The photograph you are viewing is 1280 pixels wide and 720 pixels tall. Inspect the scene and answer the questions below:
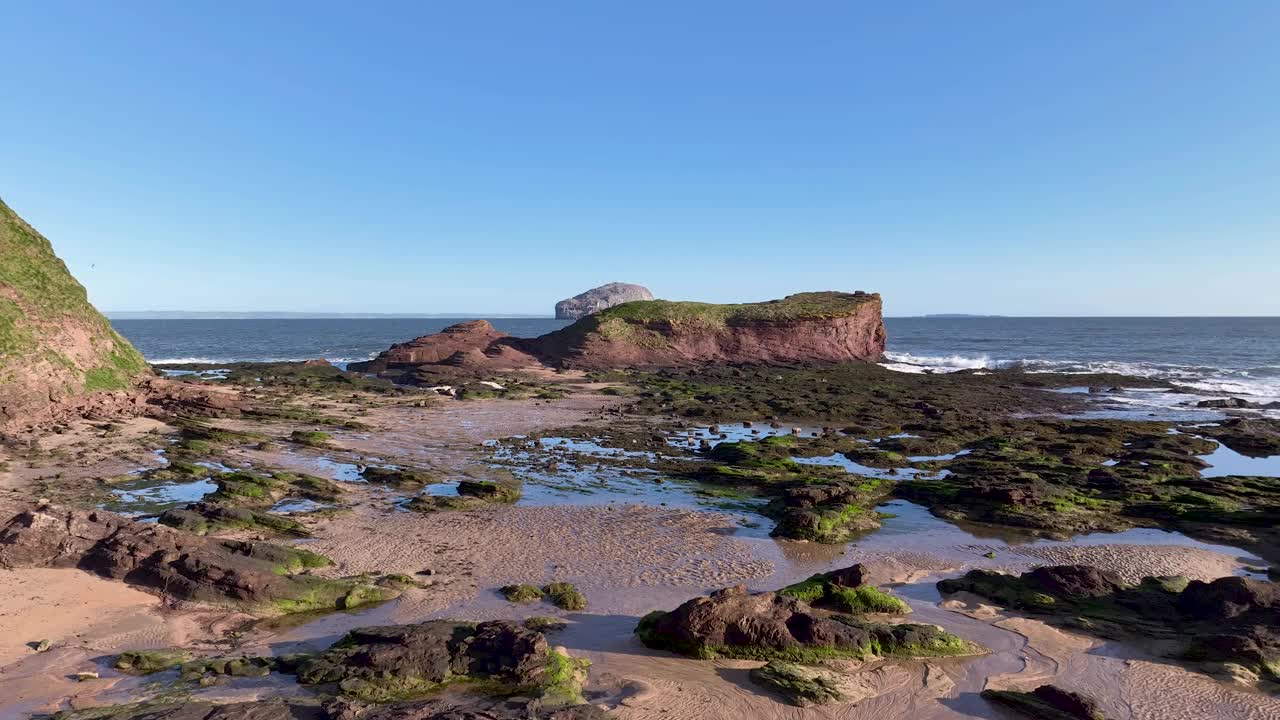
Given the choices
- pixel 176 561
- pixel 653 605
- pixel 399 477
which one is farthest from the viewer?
pixel 399 477

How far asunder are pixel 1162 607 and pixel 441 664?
12.6 metres

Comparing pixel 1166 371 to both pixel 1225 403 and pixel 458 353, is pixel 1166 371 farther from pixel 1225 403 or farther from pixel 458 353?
pixel 458 353

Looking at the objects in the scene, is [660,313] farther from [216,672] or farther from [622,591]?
[216,672]

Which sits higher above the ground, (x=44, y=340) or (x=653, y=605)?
(x=44, y=340)

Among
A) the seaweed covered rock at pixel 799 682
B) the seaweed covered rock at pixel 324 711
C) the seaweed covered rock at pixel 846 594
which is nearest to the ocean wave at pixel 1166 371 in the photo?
the seaweed covered rock at pixel 846 594

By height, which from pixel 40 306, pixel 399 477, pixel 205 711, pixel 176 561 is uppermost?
pixel 40 306

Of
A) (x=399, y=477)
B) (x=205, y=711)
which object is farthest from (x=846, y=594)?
(x=399, y=477)

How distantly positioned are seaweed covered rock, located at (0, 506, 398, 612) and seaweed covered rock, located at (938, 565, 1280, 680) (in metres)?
12.1

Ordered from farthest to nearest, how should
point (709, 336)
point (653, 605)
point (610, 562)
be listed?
point (709, 336) < point (610, 562) < point (653, 605)

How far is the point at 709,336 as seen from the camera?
63.1m

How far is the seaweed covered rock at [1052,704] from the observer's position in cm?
856

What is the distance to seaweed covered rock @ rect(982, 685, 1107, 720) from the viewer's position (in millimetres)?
8562

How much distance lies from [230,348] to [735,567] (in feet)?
322

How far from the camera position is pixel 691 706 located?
28.8 feet
